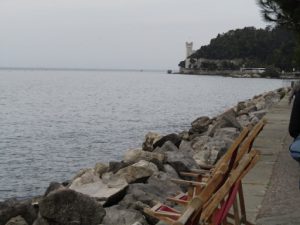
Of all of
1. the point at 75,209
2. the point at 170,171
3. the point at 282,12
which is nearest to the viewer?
the point at 75,209

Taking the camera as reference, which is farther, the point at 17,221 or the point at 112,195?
the point at 112,195

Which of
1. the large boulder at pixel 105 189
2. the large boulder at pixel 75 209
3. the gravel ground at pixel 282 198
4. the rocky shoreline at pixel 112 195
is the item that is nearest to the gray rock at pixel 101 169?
the rocky shoreline at pixel 112 195

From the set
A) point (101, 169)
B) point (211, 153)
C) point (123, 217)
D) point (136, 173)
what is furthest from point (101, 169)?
point (123, 217)

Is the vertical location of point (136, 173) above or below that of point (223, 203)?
below

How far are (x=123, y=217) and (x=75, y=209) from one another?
543 mm

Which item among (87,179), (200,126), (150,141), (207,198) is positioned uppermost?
(207,198)

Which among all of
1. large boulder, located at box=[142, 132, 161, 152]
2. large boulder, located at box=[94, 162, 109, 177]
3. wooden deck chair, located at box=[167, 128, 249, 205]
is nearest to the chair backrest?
wooden deck chair, located at box=[167, 128, 249, 205]

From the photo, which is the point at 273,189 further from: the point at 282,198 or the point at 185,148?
the point at 185,148

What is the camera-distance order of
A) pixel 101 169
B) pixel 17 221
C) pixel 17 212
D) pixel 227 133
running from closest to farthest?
pixel 17 221, pixel 17 212, pixel 101 169, pixel 227 133

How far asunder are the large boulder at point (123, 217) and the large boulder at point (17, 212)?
48.3 inches

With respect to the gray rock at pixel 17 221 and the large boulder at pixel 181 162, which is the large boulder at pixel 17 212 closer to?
the gray rock at pixel 17 221

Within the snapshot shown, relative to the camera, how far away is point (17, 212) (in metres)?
7.52

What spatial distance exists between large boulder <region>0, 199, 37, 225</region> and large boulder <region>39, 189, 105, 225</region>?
1010 mm

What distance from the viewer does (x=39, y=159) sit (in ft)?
58.2
